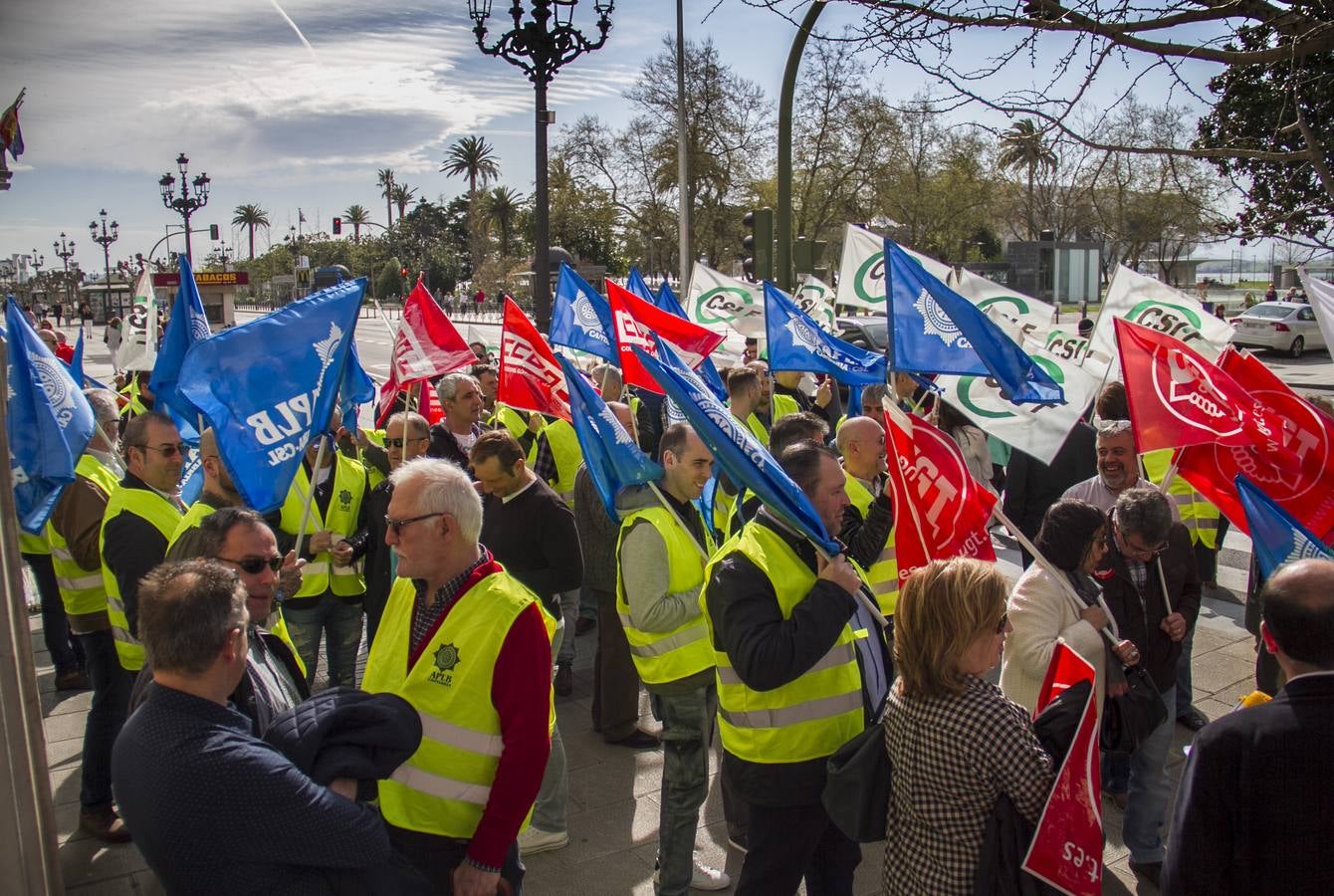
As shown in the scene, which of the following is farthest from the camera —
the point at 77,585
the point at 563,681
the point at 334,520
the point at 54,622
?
the point at 54,622

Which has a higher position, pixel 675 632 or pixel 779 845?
Result: pixel 675 632

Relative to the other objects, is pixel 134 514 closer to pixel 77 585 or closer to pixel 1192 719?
pixel 77 585

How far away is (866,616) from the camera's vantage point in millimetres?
3771

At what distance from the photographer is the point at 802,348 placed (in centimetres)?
736

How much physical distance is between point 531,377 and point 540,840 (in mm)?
3167

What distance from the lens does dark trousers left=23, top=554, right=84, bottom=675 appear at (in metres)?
6.61

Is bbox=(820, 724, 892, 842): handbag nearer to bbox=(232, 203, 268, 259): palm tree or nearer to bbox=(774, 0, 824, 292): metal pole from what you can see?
bbox=(774, 0, 824, 292): metal pole

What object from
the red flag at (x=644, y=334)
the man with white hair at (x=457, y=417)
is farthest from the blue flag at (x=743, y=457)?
the man with white hair at (x=457, y=417)

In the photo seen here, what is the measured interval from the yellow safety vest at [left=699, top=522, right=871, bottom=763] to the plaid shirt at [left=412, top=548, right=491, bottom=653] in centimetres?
77

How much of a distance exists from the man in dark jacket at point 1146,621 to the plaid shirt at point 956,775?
1.78 m

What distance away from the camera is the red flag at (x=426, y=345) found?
22.1 feet

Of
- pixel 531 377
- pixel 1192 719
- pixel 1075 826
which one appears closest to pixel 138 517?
pixel 531 377

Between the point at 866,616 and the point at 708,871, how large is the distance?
128 centimetres

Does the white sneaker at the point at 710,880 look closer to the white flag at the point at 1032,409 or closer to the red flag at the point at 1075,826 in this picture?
the red flag at the point at 1075,826
